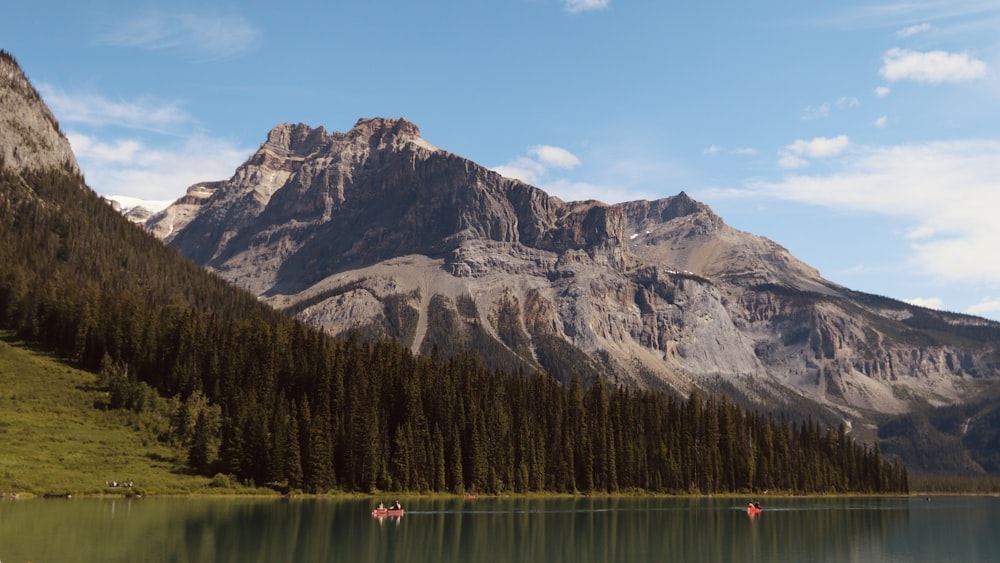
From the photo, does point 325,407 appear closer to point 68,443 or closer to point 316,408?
point 316,408

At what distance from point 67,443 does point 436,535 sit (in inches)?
2606

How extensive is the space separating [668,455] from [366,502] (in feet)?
293

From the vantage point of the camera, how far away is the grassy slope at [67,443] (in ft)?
364

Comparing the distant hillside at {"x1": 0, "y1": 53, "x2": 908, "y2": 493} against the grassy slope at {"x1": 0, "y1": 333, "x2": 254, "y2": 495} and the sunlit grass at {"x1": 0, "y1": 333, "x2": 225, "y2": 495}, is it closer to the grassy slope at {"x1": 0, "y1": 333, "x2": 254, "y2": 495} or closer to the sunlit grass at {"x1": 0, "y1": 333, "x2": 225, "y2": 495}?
the sunlit grass at {"x1": 0, "y1": 333, "x2": 225, "y2": 495}

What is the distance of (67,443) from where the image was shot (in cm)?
12506

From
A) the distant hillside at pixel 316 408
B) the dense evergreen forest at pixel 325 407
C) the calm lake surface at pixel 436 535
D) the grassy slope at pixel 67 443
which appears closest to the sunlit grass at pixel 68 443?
the grassy slope at pixel 67 443

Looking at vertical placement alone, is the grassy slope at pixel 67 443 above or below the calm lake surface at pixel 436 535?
above

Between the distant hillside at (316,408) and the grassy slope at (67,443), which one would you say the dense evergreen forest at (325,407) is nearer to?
the distant hillside at (316,408)

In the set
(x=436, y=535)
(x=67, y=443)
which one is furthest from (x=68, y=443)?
(x=436, y=535)

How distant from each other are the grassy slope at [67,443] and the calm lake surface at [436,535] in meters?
8.42

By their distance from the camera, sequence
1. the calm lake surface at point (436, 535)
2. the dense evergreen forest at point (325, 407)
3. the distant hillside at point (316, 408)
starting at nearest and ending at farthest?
the calm lake surface at point (436, 535) < the distant hillside at point (316, 408) < the dense evergreen forest at point (325, 407)

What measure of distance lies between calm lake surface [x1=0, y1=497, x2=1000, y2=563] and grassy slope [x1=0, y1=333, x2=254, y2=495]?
27.6ft

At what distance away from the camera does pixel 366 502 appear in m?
129

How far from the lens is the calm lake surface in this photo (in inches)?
2616
